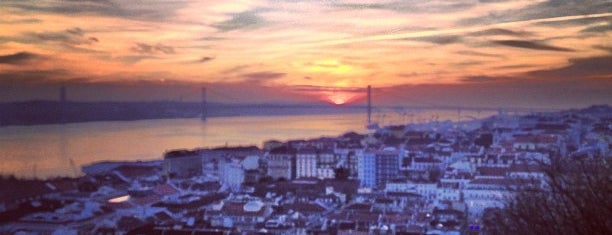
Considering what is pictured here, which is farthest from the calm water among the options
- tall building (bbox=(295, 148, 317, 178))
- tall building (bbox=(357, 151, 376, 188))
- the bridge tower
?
tall building (bbox=(357, 151, 376, 188))

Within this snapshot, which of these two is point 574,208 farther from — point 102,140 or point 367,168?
point 367,168

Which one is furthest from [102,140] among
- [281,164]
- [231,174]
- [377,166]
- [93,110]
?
[377,166]

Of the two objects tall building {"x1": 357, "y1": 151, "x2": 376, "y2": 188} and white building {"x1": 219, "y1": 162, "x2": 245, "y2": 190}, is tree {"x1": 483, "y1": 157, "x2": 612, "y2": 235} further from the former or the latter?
white building {"x1": 219, "y1": 162, "x2": 245, "y2": 190}

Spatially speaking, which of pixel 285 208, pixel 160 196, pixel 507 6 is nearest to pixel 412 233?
pixel 285 208

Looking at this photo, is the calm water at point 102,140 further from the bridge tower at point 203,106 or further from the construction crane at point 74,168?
the bridge tower at point 203,106

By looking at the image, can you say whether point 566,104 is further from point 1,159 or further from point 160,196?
point 1,159

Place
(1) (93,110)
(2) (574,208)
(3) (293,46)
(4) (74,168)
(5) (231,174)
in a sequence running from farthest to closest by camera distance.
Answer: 1. (5) (231,174)
2. (4) (74,168)
3. (1) (93,110)
4. (3) (293,46)
5. (2) (574,208)

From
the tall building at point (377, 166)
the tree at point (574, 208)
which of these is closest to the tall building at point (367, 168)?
the tall building at point (377, 166)
